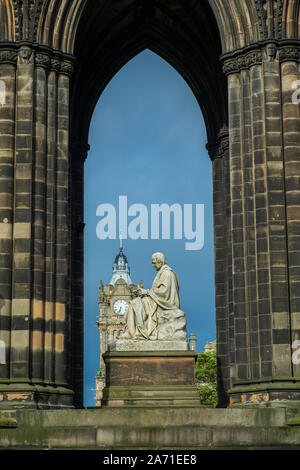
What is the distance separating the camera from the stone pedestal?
29688 millimetres

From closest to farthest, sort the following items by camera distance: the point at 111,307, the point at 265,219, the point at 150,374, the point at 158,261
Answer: the point at 265,219 < the point at 150,374 < the point at 158,261 < the point at 111,307

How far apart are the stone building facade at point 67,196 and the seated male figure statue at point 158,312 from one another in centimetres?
214

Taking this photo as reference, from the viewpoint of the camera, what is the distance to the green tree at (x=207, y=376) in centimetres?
6681

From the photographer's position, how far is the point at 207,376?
2749 inches

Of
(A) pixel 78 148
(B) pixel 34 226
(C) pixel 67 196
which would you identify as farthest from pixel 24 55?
(A) pixel 78 148

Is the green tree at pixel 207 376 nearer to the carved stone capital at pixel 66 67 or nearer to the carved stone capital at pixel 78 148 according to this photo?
the carved stone capital at pixel 78 148

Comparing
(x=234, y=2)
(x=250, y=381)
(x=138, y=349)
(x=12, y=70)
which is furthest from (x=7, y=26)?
(x=250, y=381)

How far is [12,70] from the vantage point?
29.6m

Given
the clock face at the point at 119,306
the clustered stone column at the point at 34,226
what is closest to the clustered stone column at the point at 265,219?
the clustered stone column at the point at 34,226

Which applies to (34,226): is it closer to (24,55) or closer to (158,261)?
(158,261)

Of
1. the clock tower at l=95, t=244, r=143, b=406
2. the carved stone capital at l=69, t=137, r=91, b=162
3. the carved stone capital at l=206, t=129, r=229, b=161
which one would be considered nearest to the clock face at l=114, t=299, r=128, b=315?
the clock tower at l=95, t=244, r=143, b=406

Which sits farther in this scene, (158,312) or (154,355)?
(158,312)

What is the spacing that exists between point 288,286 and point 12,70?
943 cm

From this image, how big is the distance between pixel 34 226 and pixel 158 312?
15.2ft
